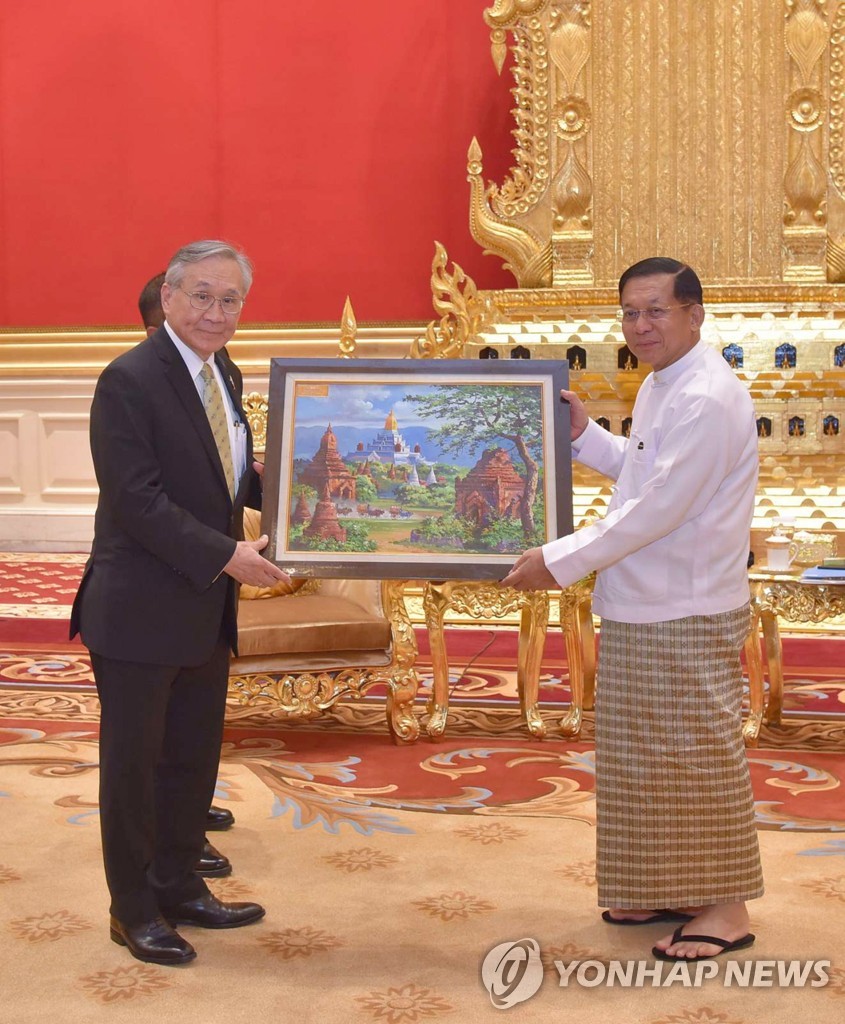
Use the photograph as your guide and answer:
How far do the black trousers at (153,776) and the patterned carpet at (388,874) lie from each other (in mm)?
156

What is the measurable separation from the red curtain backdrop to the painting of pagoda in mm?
4659

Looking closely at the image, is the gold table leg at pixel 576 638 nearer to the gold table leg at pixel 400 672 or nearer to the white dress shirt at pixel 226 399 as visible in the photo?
the gold table leg at pixel 400 672

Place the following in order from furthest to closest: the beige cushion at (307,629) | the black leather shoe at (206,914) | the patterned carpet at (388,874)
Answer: the beige cushion at (307,629) → the black leather shoe at (206,914) → the patterned carpet at (388,874)

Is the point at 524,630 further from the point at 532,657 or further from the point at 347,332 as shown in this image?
the point at 347,332

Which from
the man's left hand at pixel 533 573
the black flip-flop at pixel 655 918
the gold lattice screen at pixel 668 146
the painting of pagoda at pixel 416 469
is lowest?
the black flip-flop at pixel 655 918

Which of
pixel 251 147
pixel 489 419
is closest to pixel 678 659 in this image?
pixel 489 419

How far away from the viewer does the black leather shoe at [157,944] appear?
108 inches

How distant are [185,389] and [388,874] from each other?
144 cm

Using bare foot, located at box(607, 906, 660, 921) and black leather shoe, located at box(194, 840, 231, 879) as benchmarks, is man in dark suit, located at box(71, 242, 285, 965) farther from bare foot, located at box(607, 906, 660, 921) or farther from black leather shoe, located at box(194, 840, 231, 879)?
bare foot, located at box(607, 906, 660, 921)

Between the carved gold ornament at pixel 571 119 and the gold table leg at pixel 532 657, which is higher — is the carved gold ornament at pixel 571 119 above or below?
above

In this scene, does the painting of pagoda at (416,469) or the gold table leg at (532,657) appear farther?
the gold table leg at (532,657)

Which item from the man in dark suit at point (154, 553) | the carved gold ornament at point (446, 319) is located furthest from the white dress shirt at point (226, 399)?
the carved gold ornament at point (446, 319)

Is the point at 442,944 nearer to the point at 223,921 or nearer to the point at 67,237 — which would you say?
the point at 223,921

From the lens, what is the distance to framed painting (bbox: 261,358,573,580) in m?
3.53
